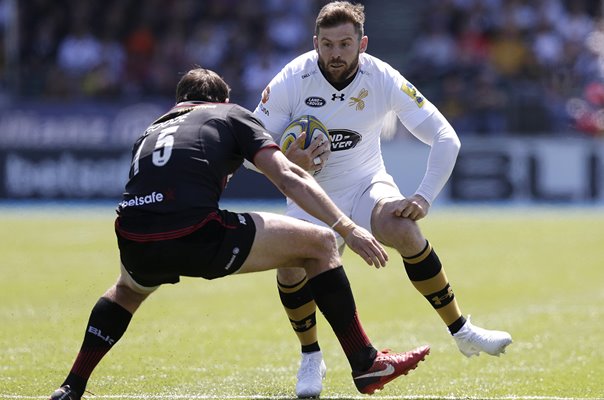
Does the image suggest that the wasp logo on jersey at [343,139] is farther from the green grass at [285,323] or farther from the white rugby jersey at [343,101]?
the green grass at [285,323]

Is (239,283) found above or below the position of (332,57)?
below

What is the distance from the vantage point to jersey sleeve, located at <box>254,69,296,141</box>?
7.39 metres

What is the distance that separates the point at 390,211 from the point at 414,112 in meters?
0.73

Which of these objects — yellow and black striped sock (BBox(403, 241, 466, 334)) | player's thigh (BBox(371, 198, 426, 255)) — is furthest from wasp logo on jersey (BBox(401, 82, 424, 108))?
yellow and black striped sock (BBox(403, 241, 466, 334))

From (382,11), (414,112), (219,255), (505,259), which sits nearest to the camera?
(219,255)

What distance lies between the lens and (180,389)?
6.88 meters

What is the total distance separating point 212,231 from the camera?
5914 millimetres

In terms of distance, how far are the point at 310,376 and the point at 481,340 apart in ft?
3.63

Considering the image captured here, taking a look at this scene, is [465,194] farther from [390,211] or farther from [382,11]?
[390,211]

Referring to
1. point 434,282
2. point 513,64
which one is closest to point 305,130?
point 434,282

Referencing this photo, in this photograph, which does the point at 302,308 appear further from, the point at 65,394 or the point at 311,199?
the point at 65,394

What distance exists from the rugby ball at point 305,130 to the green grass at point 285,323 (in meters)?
1.56

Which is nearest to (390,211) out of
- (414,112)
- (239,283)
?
(414,112)

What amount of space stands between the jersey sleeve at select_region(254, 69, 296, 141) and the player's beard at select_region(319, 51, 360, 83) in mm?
242
